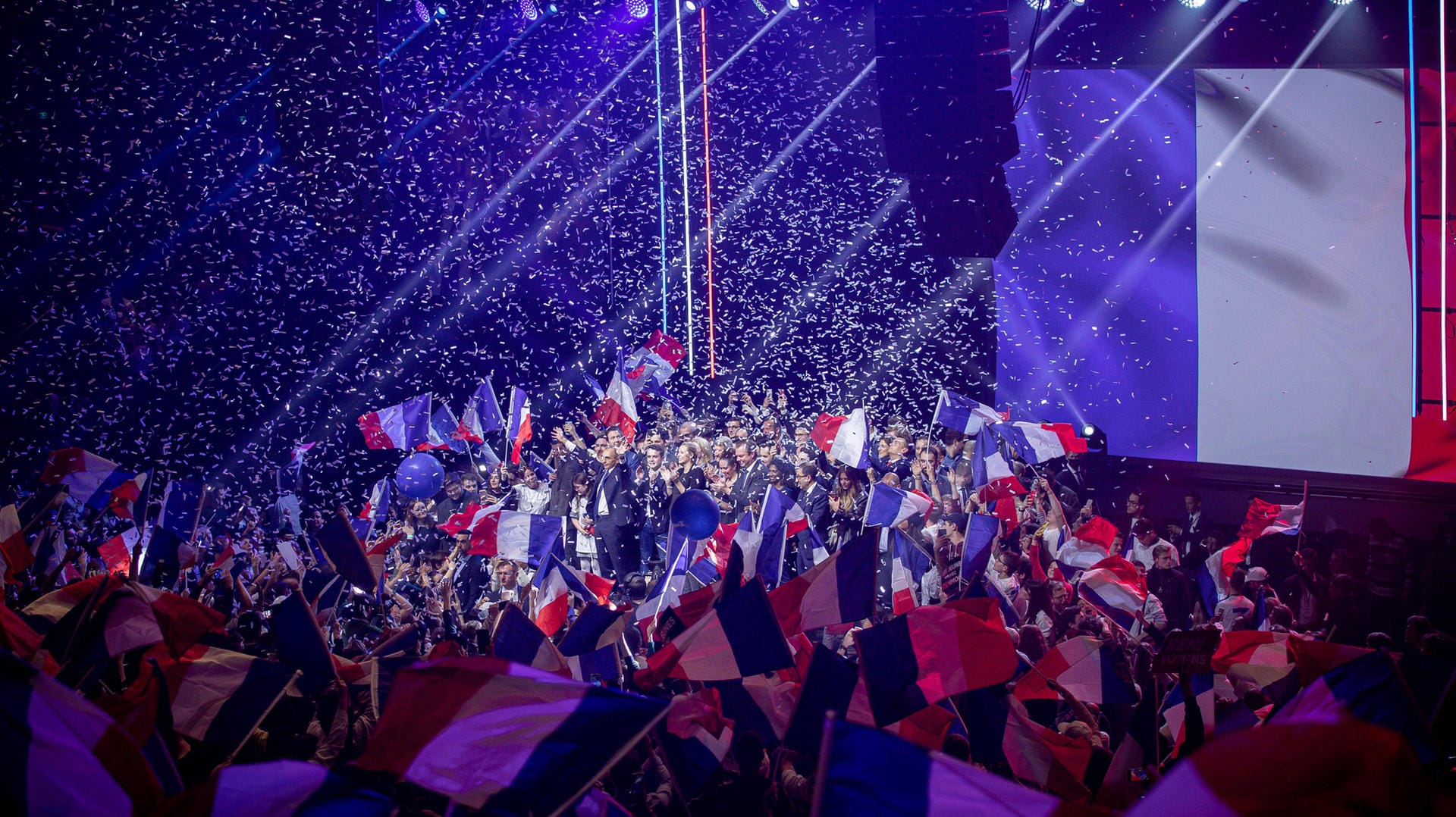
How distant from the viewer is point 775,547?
6.23 m

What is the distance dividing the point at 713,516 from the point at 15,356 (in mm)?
8863

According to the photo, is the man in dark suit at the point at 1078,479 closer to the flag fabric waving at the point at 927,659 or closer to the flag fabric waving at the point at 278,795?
the flag fabric waving at the point at 927,659

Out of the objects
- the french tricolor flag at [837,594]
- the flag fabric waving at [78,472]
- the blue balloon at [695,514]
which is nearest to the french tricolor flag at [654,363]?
the blue balloon at [695,514]

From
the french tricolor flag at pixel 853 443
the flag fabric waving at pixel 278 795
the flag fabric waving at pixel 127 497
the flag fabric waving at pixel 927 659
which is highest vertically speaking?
the flag fabric waving at pixel 278 795

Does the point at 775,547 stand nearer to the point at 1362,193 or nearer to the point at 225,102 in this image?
the point at 1362,193

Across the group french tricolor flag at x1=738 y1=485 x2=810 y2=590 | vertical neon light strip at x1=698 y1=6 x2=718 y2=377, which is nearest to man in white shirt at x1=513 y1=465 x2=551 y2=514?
french tricolor flag at x1=738 y1=485 x2=810 y2=590

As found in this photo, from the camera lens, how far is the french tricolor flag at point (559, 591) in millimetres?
5406

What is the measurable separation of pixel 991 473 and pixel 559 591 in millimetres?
4451

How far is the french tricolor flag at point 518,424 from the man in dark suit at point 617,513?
5.62 ft

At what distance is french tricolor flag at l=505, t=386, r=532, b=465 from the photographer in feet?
34.8

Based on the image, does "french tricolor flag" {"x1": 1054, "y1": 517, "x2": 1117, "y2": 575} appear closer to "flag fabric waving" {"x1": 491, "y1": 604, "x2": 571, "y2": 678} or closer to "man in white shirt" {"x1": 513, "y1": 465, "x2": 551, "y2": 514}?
"flag fabric waving" {"x1": 491, "y1": 604, "x2": 571, "y2": 678}

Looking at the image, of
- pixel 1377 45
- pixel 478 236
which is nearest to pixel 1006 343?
pixel 1377 45

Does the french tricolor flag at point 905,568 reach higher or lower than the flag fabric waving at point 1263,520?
higher

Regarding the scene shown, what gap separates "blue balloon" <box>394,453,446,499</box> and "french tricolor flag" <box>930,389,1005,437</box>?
576 cm
